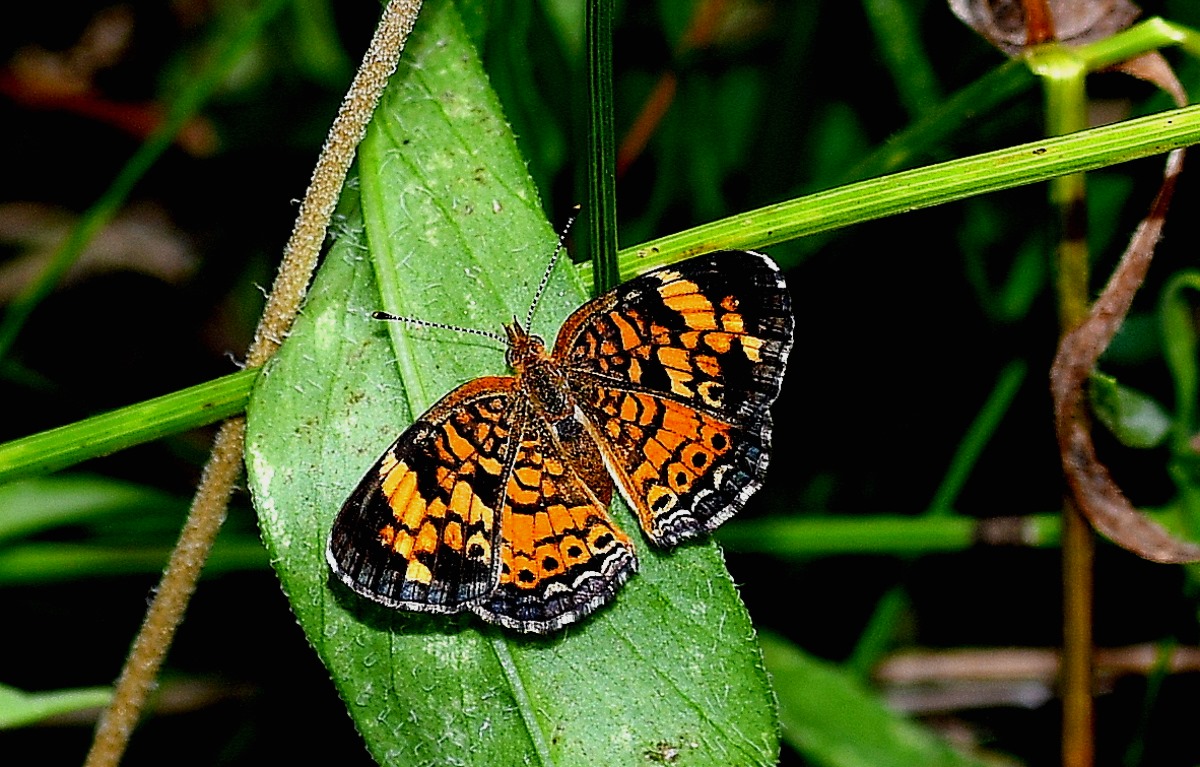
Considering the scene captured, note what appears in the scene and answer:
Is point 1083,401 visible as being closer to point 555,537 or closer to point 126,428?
point 555,537

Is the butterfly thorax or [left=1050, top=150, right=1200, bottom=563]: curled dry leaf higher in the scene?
the butterfly thorax

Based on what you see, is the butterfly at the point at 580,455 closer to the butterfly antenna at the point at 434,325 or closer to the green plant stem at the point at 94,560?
the butterfly antenna at the point at 434,325

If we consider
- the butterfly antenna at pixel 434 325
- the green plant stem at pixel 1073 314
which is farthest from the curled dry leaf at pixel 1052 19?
the butterfly antenna at pixel 434 325

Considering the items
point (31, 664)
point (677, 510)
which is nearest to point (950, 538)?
point (677, 510)

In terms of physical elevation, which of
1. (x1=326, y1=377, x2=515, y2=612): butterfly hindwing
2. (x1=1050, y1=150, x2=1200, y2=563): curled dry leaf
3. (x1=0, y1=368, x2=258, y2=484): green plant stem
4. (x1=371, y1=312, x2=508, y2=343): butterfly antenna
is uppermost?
(x1=0, y1=368, x2=258, y2=484): green plant stem

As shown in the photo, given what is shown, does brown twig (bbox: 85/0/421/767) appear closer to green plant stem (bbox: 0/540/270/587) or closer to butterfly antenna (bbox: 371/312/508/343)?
butterfly antenna (bbox: 371/312/508/343)

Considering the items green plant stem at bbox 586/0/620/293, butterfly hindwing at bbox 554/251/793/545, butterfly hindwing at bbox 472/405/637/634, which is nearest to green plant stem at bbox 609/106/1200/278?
butterfly hindwing at bbox 554/251/793/545
